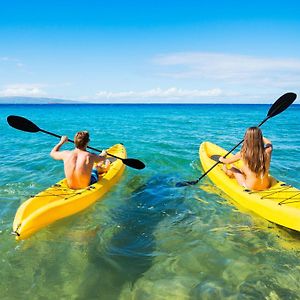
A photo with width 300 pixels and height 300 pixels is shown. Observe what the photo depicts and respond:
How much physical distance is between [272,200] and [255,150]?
A: 94 cm

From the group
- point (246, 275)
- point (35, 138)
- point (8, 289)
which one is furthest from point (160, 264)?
point (35, 138)

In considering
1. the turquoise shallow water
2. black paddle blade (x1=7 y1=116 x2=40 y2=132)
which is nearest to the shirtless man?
the turquoise shallow water

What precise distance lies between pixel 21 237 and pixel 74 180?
1.62 m

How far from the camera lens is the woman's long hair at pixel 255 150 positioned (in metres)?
5.88

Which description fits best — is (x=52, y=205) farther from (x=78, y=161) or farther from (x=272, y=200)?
(x=272, y=200)

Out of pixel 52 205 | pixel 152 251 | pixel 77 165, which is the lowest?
pixel 152 251

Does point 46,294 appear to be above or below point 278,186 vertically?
below

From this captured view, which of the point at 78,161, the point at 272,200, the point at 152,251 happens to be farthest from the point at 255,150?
the point at 78,161

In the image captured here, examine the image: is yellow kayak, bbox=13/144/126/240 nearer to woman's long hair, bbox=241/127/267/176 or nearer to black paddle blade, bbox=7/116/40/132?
black paddle blade, bbox=7/116/40/132

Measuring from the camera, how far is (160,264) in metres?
4.39

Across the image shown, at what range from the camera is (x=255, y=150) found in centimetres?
590

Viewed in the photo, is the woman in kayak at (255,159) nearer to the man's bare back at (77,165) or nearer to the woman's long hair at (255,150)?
the woman's long hair at (255,150)

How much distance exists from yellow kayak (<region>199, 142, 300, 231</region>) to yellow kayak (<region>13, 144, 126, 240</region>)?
8.43 feet

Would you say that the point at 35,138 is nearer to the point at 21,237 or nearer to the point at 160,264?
the point at 21,237
